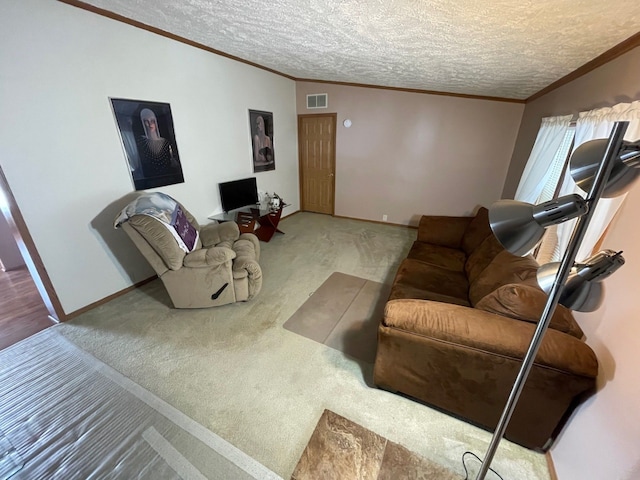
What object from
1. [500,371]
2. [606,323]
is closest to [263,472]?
[500,371]

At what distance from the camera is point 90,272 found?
2371 mm

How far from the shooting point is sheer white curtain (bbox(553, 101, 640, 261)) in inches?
51.2

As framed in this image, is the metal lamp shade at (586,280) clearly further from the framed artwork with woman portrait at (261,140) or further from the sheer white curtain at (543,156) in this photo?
the framed artwork with woman portrait at (261,140)

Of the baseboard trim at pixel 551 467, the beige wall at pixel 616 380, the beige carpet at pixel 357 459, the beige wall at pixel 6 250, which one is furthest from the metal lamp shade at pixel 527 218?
the beige wall at pixel 6 250

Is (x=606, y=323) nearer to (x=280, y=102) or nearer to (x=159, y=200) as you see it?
(x=159, y=200)

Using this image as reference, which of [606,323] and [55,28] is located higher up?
[55,28]

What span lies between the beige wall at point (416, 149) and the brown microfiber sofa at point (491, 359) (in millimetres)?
2955

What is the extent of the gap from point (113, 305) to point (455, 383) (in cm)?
295

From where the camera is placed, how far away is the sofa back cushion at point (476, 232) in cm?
260

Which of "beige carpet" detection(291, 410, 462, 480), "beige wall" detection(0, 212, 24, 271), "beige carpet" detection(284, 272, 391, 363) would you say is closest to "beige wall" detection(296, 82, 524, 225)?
"beige carpet" detection(284, 272, 391, 363)

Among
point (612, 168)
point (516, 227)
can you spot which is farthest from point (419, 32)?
point (516, 227)

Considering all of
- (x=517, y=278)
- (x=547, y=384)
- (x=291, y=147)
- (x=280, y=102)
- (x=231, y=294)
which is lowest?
(x=231, y=294)

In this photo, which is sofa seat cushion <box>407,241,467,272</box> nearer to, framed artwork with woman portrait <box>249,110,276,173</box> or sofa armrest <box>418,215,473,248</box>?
sofa armrest <box>418,215,473,248</box>

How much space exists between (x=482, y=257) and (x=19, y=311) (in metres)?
4.22
